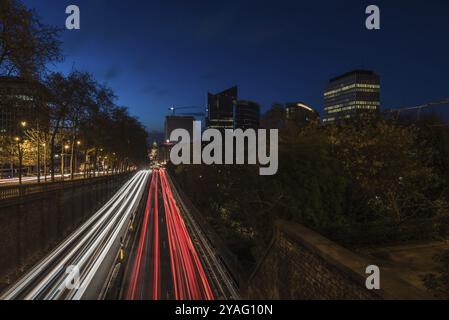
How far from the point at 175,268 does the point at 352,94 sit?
6951cm

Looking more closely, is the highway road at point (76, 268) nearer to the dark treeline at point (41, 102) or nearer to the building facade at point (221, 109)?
the dark treeline at point (41, 102)

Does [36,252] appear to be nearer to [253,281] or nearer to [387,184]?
[253,281]

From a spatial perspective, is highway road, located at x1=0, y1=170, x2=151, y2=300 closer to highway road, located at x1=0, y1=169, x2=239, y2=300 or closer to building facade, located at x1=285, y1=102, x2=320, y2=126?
highway road, located at x1=0, y1=169, x2=239, y2=300

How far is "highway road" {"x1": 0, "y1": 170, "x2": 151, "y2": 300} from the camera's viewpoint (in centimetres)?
1571

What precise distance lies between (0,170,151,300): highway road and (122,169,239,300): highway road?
1.54 m

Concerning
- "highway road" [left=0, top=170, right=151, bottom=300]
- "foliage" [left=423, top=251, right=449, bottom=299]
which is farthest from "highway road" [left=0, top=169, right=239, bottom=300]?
→ "foliage" [left=423, top=251, right=449, bottom=299]

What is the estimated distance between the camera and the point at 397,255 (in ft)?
53.3

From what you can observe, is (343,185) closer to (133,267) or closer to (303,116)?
(133,267)

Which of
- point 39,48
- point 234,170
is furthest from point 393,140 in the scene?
point 39,48

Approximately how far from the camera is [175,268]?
761 inches

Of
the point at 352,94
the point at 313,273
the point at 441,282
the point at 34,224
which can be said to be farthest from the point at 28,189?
the point at 352,94

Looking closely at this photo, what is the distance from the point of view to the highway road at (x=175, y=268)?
15.8 metres

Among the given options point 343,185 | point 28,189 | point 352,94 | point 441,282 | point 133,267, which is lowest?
point 133,267
